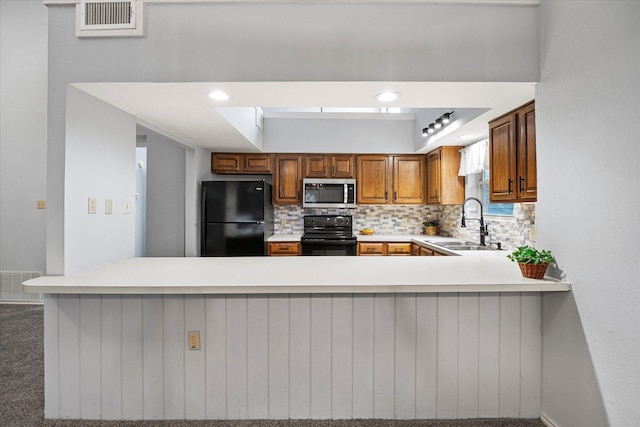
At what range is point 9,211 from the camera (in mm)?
4035

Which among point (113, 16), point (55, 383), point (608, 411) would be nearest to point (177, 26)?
point (113, 16)

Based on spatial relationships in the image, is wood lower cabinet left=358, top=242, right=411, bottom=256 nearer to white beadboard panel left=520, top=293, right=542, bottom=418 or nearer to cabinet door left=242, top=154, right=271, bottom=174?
cabinet door left=242, top=154, right=271, bottom=174

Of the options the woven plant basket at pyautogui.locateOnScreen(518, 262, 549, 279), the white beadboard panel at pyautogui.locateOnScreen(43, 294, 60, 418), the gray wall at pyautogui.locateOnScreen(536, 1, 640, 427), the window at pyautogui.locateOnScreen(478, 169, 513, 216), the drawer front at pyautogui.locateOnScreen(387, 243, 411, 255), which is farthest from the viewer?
the drawer front at pyautogui.locateOnScreen(387, 243, 411, 255)

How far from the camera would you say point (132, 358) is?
6.12 feet

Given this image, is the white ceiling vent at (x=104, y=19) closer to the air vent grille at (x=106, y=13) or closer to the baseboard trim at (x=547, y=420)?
the air vent grille at (x=106, y=13)

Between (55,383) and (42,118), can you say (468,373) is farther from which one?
(42,118)

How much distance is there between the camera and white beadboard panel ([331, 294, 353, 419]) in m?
1.88

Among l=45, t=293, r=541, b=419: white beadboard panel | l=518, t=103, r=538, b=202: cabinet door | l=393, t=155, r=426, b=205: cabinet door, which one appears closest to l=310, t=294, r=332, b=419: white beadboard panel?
l=45, t=293, r=541, b=419: white beadboard panel

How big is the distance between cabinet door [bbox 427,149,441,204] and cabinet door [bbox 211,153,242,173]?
2.54m

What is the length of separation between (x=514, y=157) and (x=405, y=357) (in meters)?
1.63

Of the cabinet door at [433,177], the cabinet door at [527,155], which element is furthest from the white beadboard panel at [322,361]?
the cabinet door at [433,177]

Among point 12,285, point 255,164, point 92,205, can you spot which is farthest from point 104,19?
point 12,285

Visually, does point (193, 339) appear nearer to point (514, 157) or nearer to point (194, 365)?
point (194, 365)

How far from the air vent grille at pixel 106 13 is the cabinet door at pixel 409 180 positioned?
→ 11.3 feet
